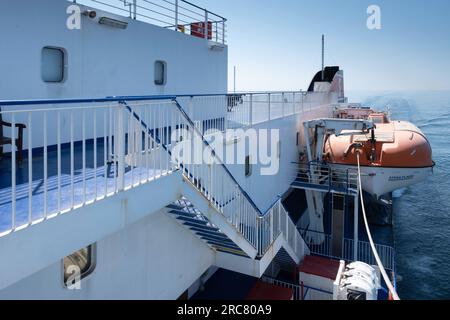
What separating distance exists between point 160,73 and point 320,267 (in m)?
7.87

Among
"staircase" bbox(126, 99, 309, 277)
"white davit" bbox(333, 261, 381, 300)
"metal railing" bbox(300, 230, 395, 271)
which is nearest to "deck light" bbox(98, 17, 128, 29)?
"staircase" bbox(126, 99, 309, 277)

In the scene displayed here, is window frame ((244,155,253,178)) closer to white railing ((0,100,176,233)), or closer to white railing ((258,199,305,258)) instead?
white railing ((258,199,305,258))

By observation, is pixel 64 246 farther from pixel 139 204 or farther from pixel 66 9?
pixel 66 9

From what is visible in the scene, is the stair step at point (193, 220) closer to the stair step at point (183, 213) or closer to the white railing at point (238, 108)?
the stair step at point (183, 213)

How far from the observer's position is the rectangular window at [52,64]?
685 centimetres

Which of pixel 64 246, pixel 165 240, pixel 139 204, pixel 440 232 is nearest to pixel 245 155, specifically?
pixel 165 240

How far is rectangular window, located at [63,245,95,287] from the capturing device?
5.24m

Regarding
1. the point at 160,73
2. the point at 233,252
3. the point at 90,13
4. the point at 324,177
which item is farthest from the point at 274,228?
the point at 324,177

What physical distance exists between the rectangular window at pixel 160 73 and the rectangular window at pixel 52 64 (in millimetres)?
3271

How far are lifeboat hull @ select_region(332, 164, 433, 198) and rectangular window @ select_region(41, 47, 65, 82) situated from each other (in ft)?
42.4

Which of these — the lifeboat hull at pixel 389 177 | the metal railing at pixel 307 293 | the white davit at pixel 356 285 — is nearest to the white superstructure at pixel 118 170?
the metal railing at pixel 307 293

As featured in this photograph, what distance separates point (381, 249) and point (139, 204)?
44.1 feet

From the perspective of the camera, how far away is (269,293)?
10258 millimetres

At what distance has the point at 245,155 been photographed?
10383 mm
